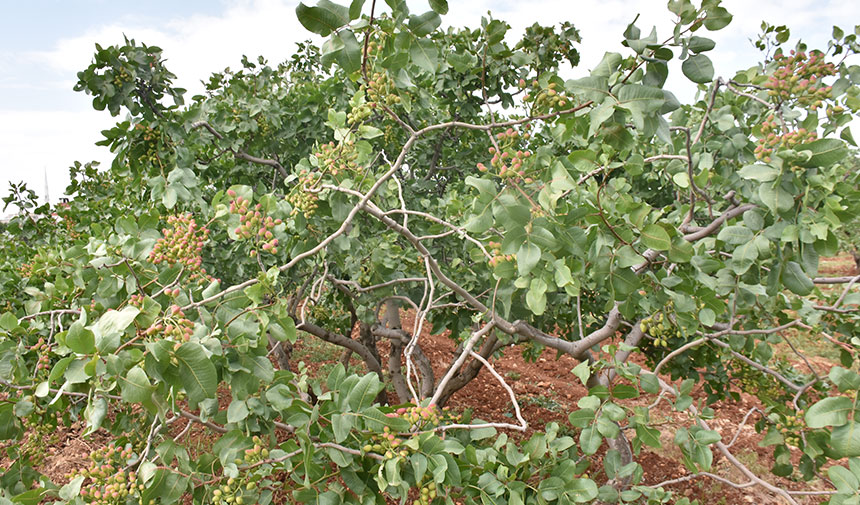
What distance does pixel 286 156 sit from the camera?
3996 mm

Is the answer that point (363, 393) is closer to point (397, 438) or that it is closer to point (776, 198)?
point (397, 438)

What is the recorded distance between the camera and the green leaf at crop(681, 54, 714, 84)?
124 cm

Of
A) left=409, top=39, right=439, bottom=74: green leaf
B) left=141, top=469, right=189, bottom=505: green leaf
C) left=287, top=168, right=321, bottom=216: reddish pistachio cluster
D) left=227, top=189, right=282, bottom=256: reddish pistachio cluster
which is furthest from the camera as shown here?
left=287, top=168, right=321, bottom=216: reddish pistachio cluster

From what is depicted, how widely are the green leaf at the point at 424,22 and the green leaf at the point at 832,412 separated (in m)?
1.46

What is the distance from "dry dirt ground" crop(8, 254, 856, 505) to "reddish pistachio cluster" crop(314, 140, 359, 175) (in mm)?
1906

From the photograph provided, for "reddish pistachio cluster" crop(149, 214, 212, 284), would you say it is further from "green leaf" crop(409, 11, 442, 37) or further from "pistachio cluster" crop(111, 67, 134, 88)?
"pistachio cluster" crop(111, 67, 134, 88)

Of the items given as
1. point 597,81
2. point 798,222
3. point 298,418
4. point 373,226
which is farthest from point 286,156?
point 798,222

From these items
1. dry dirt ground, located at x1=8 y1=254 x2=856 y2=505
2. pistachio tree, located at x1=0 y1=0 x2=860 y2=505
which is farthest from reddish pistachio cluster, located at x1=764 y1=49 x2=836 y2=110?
dry dirt ground, located at x1=8 y1=254 x2=856 y2=505

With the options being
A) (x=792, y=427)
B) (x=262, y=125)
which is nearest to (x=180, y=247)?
(x=262, y=125)

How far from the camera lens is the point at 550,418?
5457 millimetres

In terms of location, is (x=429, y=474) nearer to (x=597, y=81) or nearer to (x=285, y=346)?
(x=597, y=81)

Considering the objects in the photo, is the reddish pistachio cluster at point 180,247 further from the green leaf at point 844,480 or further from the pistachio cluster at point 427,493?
the green leaf at point 844,480

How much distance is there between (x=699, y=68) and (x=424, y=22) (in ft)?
2.30

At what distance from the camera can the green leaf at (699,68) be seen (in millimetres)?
1240
